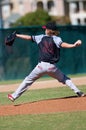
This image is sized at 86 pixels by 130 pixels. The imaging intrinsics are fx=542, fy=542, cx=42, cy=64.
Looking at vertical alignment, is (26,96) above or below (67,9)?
above

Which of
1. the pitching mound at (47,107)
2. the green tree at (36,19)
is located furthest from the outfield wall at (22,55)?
the green tree at (36,19)

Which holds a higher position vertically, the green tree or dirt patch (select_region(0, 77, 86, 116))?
dirt patch (select_region(0, 77, 86, 116))

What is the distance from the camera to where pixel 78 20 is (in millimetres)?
77438

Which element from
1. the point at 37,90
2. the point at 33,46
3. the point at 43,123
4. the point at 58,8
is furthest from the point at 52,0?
the point at 43,123

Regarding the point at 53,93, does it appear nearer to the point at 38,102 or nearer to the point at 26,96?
the point at 26,96

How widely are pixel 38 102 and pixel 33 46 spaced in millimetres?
10260

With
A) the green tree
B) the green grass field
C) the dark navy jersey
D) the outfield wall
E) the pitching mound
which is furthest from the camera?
the green tree

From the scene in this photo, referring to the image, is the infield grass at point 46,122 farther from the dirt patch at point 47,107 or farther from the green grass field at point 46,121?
the dirt patch at point 47,107

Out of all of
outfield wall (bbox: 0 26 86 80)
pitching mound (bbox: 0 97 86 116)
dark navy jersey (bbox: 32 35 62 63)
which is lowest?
outfield wall (bbox: 0 26 86 80)

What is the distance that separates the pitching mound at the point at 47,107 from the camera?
962cm

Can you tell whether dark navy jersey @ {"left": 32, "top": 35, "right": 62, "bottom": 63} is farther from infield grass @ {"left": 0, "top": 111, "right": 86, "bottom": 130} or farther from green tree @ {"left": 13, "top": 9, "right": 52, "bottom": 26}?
green tree @ {"left": 13, "top": 9, "right": 52, "bottom": 26}

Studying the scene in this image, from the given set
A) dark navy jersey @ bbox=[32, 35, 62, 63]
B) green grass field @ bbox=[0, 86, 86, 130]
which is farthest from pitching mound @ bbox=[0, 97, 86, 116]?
dark navy jersey @ bbox=[32, 35, 62, 63]

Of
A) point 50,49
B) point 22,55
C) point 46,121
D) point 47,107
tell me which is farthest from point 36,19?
point 46,121

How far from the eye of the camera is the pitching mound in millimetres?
9617
